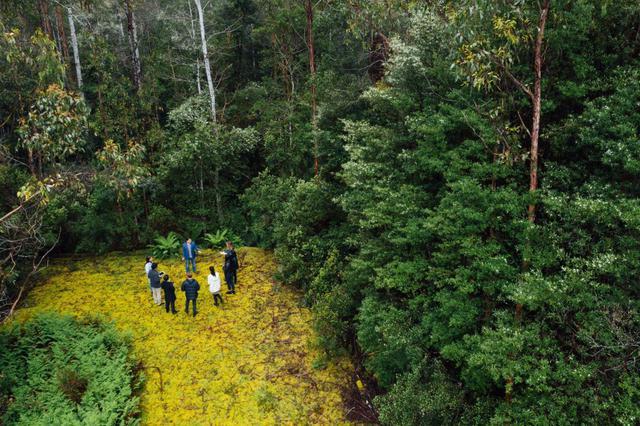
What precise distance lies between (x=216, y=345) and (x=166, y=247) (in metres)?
6.68

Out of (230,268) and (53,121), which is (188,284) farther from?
(53,121)

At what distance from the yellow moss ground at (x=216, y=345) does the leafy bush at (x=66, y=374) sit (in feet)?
1.75

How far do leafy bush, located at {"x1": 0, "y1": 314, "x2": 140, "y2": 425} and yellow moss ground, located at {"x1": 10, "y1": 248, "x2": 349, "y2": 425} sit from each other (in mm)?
534

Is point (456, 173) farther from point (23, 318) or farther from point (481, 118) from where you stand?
point (23, 318)

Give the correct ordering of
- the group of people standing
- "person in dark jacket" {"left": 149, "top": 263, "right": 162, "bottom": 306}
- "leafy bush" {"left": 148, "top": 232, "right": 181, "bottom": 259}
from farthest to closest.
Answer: "leafy bush" {"left": 148, "top": 232, "right": 181, "bottom": 259}, "person in dark jacket" {"left": 149, "top": 263, "right": 162, "bottom": 306}, the group of people standing

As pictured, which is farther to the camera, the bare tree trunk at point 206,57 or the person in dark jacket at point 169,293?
the bare tree trunk at point 206,57

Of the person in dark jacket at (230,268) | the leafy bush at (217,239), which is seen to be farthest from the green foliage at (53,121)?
the leafy bush at (217,239)

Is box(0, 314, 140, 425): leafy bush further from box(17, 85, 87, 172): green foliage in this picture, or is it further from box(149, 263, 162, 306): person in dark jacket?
box(17, 85, 87, 172): green foliage

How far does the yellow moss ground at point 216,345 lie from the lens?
9242 millimetres

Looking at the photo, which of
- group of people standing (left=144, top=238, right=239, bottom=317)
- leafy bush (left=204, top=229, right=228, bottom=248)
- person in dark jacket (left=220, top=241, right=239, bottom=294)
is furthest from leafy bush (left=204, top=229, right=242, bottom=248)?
person in dark jacket (left=220, top=241, right=239, bottom=294)

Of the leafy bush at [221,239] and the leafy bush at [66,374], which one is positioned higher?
the leafy bush at [221,239]

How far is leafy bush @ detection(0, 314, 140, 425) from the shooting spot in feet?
28.7

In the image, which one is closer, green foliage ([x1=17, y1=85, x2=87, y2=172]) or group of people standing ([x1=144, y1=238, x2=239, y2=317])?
green foliage ([x1=17, y1=85, x2=87, y2=172])

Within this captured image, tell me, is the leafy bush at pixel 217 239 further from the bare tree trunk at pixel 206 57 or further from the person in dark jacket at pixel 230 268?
the bare tree trunk at pixel 206 57
